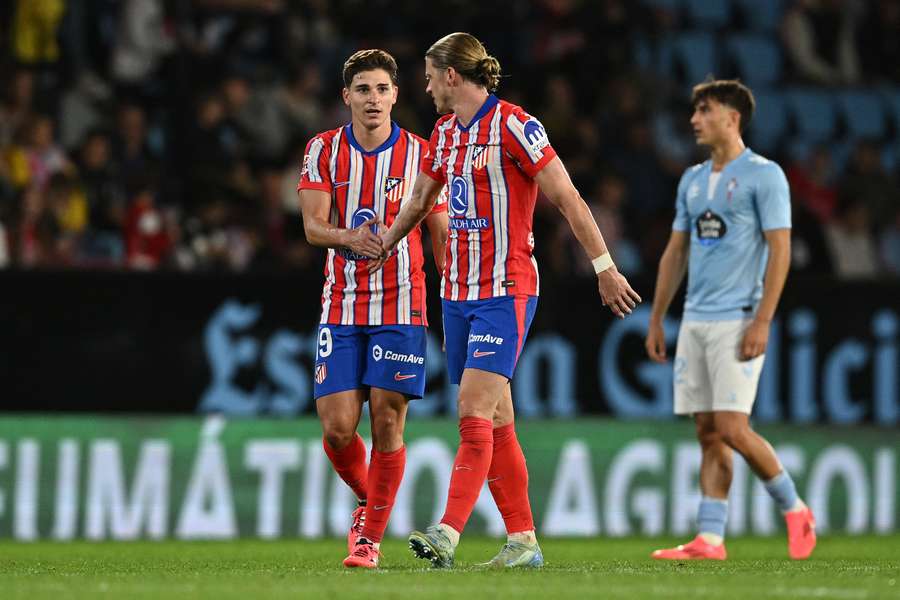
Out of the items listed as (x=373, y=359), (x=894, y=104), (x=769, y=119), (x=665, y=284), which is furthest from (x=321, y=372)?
(x=894, y=104)

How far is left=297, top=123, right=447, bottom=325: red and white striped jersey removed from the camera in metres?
7.67

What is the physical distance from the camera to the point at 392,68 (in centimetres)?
777

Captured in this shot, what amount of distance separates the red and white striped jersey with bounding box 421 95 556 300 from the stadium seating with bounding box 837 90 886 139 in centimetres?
984

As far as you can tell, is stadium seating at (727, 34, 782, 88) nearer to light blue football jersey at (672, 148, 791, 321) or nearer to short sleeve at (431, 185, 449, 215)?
light blue football jersey at (672, 148, 791, 321)

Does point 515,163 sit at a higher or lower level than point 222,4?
lower

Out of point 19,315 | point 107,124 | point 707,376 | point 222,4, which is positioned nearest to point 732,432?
point 707,376

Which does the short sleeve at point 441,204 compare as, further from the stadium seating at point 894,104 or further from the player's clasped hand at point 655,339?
the stadium seating at point 894,104

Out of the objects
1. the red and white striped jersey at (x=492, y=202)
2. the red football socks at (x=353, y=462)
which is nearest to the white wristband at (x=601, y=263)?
the red and white striped jersey at (x=492, y=202)

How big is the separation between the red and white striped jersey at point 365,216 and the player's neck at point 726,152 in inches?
66.9

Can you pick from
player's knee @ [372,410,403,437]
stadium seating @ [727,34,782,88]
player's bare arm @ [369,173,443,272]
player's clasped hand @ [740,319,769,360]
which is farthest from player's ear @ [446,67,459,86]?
stadium seating @ [727,34,782,88]

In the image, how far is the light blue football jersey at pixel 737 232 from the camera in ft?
27.8

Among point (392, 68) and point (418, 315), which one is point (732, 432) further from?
point (392, 68)

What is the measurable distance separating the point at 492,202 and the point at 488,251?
202 millimetres

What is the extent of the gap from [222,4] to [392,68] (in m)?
7.19
